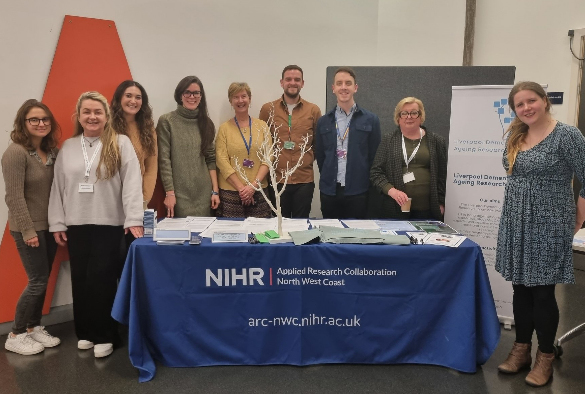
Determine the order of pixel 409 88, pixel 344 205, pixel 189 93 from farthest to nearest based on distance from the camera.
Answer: pixel 409 88 < pixel 344 205 < pixel 189 93

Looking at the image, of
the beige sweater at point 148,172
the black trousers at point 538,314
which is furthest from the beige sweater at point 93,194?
the black trousers at point 538,314

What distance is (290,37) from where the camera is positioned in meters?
4.18

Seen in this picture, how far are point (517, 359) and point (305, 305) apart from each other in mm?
1168

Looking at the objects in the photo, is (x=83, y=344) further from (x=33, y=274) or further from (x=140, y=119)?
(x=140, y=119)

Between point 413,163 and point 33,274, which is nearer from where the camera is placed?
point 33,274

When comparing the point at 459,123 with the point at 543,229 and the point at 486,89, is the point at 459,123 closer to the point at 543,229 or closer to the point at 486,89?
the point at 486,89

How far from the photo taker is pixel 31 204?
262 centimetres

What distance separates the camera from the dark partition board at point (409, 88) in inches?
158

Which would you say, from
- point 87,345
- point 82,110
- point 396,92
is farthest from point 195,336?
point 396,92


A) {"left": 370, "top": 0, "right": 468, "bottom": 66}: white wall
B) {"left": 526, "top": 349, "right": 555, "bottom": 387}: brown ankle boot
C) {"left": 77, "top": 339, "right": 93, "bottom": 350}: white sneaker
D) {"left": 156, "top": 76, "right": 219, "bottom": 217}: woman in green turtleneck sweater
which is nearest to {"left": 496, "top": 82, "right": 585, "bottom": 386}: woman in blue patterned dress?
{"left": 526, "top": 349, "right": 555, "bottom": 387}: brown ankle boot

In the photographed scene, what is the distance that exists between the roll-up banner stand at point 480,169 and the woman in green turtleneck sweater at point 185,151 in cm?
169

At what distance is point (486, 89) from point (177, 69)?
2.27 meters

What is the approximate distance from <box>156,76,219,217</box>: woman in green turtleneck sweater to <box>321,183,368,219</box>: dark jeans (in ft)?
2.95

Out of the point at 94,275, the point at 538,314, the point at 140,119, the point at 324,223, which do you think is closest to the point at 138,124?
the point at 140,119
